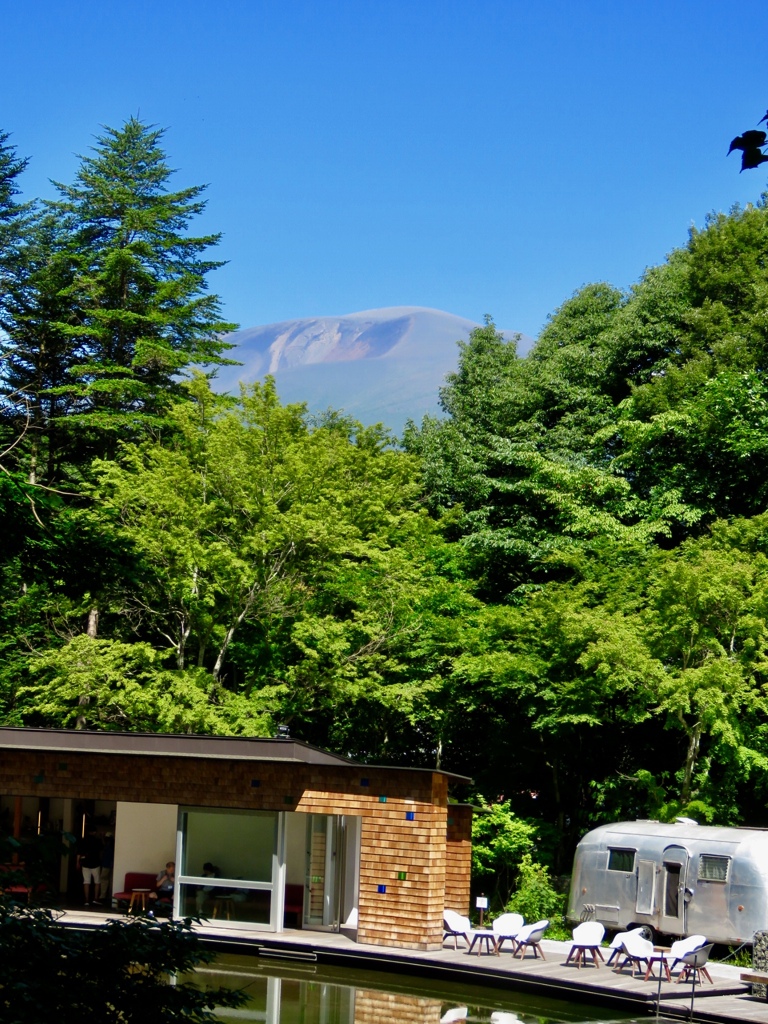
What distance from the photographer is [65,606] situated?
105 feet

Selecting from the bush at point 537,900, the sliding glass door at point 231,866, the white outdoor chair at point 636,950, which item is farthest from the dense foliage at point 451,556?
the white outdoor chair at point 636,950

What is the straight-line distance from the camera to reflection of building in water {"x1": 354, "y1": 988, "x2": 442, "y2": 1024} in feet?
46.8

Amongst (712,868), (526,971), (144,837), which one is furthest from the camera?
(144,837)

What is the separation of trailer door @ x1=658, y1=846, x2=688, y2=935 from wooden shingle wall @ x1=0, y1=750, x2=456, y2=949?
3.75 meters

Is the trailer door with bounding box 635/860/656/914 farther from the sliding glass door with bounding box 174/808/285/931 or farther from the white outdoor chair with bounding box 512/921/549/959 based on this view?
the sliding glass door with bounding box 174/808/285/931

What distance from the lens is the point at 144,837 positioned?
23859 mm

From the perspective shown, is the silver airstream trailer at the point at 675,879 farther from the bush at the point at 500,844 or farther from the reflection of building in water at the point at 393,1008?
the reflection of building in water at the point at 393,1008

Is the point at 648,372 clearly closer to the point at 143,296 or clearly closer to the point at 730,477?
the point at 730,477

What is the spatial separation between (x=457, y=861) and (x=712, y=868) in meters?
5.13

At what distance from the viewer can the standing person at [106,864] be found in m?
23.9

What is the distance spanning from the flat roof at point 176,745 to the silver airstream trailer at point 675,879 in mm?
2976

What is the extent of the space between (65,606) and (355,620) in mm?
8163

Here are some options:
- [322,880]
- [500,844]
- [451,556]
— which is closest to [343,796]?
[322,880]

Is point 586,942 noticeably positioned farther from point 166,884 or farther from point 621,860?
point 166,884
